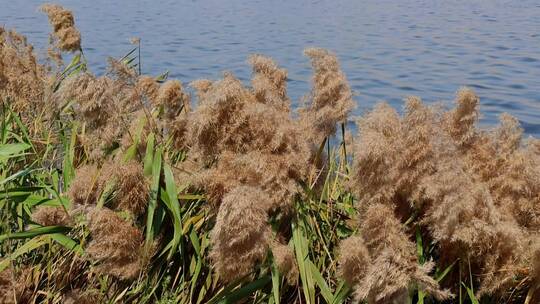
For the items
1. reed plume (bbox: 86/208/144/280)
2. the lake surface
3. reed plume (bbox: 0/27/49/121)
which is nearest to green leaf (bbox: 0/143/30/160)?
reed plume (bbox: 0/27/49/121)

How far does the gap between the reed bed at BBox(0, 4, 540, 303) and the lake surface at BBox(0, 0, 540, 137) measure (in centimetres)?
365

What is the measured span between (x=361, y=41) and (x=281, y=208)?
1308cm

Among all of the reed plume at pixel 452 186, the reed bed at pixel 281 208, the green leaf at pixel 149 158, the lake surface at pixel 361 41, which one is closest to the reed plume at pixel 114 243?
the reed bed at pixel 281 208

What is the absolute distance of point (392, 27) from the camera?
17.4 m

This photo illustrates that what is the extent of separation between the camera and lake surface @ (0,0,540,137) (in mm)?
10672

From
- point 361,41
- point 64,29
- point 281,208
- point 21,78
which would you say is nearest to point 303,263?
point 281,208

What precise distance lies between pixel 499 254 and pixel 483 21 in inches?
666

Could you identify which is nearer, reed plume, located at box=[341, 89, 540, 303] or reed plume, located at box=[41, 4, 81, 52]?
reed plume, located at box=[341, 89, 540, 303]

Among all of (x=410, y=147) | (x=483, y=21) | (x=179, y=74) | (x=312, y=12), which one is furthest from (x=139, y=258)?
(x=312, y=12)

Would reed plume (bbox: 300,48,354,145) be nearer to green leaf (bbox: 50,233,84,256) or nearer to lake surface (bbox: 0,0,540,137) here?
green leaf (bbox: 50,233,84,256)

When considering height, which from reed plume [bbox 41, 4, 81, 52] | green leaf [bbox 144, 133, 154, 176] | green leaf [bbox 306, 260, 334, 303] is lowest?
green leaf [bbox 306, 260, 334, 303]

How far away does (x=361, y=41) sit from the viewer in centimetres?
1533

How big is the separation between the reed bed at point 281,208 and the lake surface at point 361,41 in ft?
12.0

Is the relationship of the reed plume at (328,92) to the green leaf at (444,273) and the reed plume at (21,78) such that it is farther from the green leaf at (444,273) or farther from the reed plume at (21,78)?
the reed plume at (21,78)
